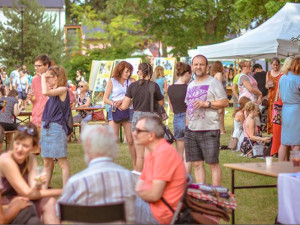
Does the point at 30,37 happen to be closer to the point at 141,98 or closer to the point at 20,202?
the point at 141,98

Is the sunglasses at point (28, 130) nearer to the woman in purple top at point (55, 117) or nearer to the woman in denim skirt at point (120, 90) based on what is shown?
the woman in purple top at point (55, 117)

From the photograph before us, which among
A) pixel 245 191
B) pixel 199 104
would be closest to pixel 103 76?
pixel 245 191

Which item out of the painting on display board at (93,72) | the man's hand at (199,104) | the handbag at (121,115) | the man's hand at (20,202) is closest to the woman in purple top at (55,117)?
the man's hand at (199,104)

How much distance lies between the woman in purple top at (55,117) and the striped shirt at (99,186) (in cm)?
381

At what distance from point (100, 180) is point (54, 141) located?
12.8 feet

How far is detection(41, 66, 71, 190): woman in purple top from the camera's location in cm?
827

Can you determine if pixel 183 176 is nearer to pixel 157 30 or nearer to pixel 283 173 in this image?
pixel 283 173

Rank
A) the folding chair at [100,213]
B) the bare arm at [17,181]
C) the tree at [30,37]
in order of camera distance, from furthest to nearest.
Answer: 1. the tree at [30,37]
2. the bare arm at [17,181]
3. the folding chair at [100,213]

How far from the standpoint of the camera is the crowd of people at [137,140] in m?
4.55

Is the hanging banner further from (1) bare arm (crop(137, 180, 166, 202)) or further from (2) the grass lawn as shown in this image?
(1) bare arm (crop(137, 180, 166, 202))

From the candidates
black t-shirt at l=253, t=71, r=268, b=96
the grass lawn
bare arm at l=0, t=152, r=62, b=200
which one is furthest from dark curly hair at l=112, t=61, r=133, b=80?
black t-shirt at l=253, t=71, r=268, b=96

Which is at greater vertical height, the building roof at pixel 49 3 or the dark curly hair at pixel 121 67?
the building roof at pixel 49 3

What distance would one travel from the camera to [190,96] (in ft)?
26.4

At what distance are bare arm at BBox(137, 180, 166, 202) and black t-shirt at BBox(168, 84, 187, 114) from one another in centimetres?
485
